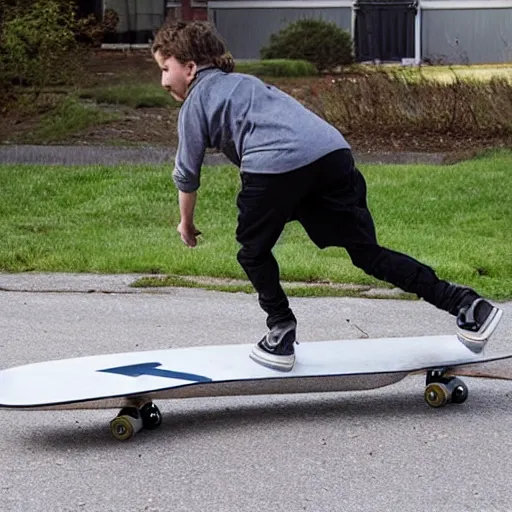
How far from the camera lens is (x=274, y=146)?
17.0 ft

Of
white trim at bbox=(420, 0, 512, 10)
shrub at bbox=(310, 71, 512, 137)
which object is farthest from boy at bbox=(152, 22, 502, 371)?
white trim at bbox=(420, 0, 512, 10)

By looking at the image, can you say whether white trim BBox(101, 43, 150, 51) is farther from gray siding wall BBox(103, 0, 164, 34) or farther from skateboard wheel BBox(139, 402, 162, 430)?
skateboard wheel BBox(139, 402, 162, 430)

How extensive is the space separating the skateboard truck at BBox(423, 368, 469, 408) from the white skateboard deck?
0.09m

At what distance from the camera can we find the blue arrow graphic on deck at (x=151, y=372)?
205 inches

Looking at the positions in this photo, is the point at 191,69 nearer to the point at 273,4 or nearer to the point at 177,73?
the point at 177,73

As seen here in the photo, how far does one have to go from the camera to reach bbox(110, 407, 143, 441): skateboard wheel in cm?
515

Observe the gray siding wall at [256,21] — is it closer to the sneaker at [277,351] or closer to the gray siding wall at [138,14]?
the gray siding wall at [138,14]

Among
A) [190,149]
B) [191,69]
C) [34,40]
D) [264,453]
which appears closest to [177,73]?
[191,69]

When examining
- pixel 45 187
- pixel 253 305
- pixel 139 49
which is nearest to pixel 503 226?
pixel 253 305

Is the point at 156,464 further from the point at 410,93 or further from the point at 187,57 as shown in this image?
the point at 410,93

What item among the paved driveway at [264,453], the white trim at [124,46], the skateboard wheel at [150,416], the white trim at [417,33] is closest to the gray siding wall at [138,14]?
the white trim at [124,46]

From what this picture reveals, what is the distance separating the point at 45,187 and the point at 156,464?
23.2ft

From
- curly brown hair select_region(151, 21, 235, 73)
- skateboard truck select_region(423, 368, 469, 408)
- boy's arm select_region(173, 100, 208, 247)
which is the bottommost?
skateboard truck select_region(423, 368, 469, 408)

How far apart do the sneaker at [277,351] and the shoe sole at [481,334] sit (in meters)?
0.72
